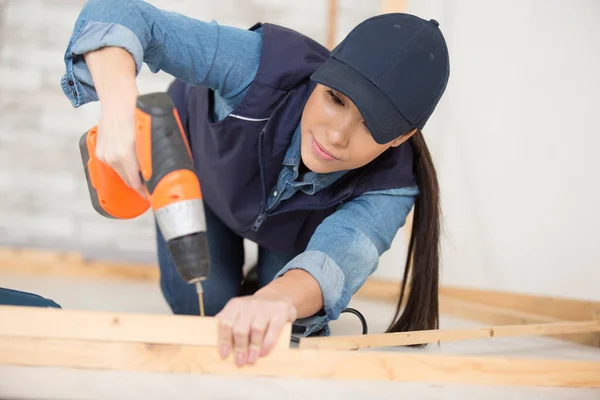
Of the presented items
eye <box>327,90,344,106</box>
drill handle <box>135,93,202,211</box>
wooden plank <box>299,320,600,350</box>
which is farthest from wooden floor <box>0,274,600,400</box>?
eye <box>327,90,344,106</box>

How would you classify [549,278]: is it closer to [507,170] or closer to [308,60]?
[507,170]

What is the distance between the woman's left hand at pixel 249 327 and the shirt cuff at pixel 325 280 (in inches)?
5.7

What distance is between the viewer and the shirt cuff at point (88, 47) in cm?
101

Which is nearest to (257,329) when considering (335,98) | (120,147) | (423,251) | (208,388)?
(208,388)

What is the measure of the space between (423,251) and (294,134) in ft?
1.25

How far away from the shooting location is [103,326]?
0.93 m

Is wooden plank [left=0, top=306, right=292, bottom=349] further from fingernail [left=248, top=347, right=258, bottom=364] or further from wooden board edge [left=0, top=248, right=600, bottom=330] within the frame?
wooden board edge [left=0, top=248, right=600, bottom=330]

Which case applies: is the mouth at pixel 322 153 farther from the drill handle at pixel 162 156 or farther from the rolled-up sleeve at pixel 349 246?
the drill handle at pixel 162 156

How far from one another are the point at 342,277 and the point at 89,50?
0.59 metres

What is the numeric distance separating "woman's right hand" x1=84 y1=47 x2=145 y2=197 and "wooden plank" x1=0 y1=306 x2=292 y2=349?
0.63 ft

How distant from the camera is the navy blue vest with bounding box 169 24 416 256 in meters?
1.26

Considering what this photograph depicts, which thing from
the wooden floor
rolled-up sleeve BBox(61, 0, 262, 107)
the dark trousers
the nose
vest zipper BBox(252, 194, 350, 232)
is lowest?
the wooden floor

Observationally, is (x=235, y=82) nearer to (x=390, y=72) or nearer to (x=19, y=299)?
(x=390, y=72)

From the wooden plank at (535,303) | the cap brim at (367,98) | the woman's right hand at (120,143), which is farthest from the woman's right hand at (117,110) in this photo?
the wooden plank at (535,303)
